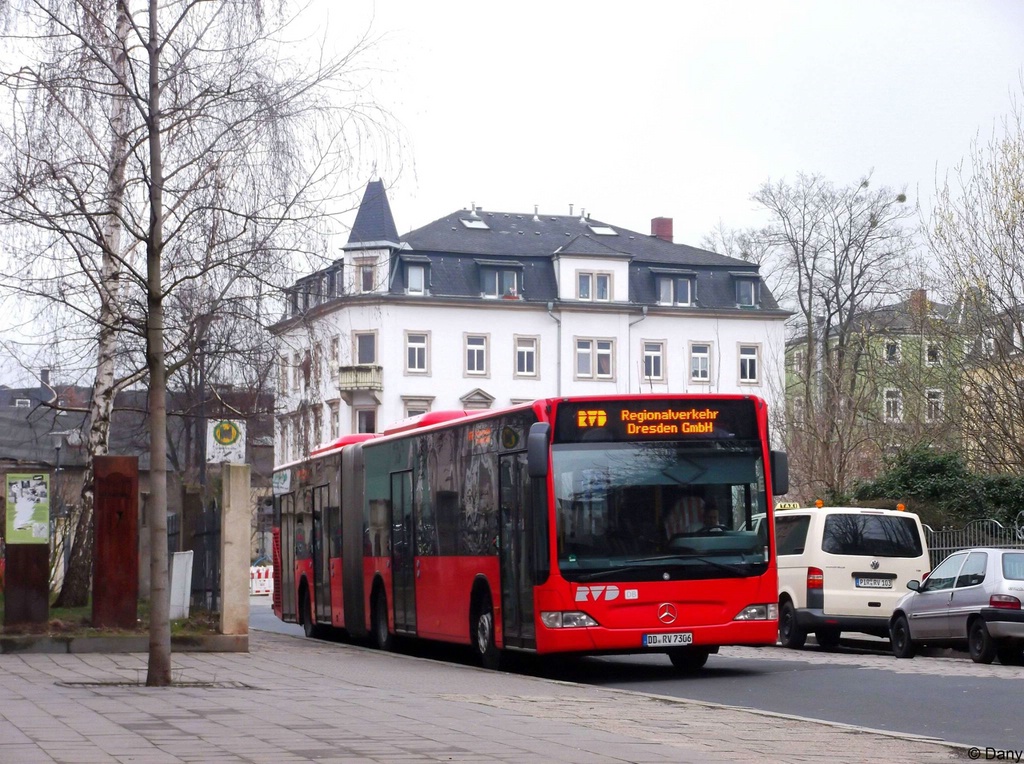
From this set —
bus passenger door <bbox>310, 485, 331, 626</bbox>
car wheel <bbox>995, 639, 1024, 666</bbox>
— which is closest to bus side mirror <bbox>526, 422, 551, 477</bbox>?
car wheel <bbox>995, 639, 1024, 666</bbox>

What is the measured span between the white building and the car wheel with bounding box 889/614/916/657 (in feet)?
181

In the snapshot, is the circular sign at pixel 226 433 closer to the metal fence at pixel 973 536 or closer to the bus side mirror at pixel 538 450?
the bus side mirror at pixel 538 450

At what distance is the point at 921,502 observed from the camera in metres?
32.8

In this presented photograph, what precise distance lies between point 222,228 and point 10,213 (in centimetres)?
204

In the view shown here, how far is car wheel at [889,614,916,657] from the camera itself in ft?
73.3

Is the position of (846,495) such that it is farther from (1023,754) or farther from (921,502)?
(1023,754)

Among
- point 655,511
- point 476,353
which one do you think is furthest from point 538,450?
point 476,353

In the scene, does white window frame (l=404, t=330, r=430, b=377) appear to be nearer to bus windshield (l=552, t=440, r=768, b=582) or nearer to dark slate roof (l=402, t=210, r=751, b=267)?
dark slate roof (l=402, t=210, r=751, b=267)

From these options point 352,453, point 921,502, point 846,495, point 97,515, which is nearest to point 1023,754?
point 97,515

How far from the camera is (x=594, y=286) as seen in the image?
83938mm

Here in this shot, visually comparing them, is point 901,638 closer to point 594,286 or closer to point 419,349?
point 419,349

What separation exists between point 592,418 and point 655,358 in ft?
224

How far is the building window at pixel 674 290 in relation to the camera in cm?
8588

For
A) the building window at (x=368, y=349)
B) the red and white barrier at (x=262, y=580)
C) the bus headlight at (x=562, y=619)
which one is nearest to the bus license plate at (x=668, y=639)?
the bus headlight at (x=562, y=619)
